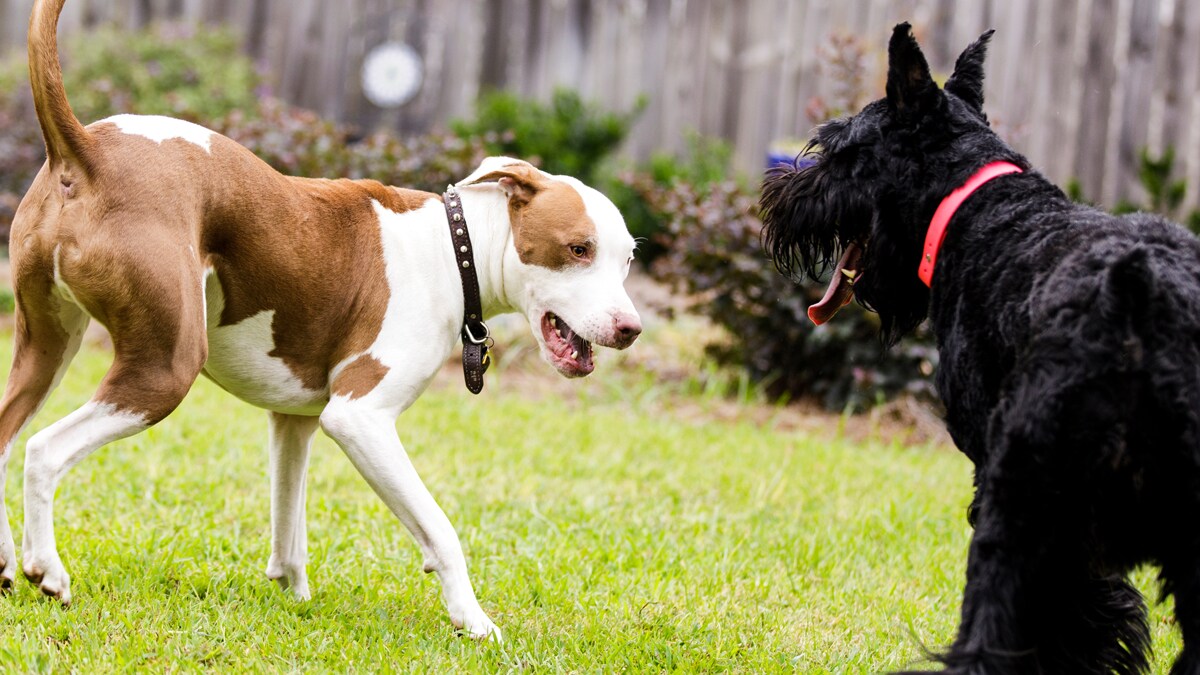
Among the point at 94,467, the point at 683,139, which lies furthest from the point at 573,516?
the point at 683,139

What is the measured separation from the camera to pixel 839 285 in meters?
3.53

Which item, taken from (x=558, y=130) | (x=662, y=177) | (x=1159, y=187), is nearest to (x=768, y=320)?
(x=662, y=177)

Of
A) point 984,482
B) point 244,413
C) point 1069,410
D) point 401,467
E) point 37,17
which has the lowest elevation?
point 244,413

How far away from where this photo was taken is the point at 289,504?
12.3 feet

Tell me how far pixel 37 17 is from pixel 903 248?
2336 millimetres

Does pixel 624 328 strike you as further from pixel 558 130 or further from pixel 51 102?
pixel 558 130

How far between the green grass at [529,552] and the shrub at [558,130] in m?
4.54

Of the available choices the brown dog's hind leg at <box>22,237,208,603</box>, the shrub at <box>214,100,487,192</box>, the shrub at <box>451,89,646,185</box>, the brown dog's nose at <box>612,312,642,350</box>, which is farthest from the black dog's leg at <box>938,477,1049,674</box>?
the shrub at <box>451,89,646,185</box>

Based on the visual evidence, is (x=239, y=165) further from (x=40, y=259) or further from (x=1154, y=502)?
(x=1154, y=502)

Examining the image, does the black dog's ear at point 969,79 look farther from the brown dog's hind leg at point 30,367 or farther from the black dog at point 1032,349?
the brown dog's hind leg at point 30,367

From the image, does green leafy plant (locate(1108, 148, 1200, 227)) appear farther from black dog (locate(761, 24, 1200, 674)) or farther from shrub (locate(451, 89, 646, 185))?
black dog (locate(761, 24, 1200, 674))

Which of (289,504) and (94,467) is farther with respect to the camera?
(94,467)

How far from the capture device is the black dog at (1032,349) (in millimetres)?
2486

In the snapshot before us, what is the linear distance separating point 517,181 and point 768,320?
4.35 metres
